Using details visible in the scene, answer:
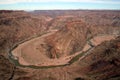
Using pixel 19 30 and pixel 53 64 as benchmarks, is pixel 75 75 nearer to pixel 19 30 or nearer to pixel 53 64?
pixel 53 64

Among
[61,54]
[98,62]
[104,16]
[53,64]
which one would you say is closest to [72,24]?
[61,54]

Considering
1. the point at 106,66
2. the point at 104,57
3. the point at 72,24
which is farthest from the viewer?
the point at 72,24

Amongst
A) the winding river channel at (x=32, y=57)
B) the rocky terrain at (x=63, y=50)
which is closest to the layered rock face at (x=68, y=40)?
the rocky terrain at (x=63, y=50)

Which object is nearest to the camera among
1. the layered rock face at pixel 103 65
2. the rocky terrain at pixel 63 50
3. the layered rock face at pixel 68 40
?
the layered rock face at pixel 103 65

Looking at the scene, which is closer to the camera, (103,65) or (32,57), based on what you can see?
(103,65)

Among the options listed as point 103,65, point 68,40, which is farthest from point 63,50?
point 103,65

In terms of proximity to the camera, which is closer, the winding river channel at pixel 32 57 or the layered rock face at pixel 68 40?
the winding river channel at pixel 32 57

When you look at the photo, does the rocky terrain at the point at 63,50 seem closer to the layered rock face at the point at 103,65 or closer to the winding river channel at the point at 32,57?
the layered rock face at the point at 103,65

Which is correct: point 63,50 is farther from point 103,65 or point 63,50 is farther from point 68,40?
point 103,65
